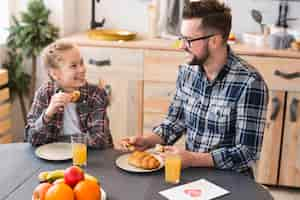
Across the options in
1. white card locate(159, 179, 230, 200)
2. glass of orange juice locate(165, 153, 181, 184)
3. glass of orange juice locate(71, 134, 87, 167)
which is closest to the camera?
white card locate(159, 179, 230, 200)

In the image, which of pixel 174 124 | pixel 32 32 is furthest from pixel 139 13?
pixel 174 124

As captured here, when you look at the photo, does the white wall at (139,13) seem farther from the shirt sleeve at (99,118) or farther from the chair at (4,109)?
the shirt sleeve at (99,118)

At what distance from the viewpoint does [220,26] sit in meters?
2.09

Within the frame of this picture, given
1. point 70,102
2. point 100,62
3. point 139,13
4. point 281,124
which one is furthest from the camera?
point 139,13

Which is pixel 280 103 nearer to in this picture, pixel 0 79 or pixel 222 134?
pixel 222 134

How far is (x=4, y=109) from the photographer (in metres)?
3.51

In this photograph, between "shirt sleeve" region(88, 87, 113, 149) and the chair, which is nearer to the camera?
"shirt sleeve" region(88, 87, 113, 149)

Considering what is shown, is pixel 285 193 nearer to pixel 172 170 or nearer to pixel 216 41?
pixel 216 41

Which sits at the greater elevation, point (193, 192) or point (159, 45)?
point (159, 45)

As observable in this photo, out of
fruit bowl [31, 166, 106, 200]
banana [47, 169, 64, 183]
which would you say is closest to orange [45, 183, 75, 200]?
fruit bowl [31, 166, 106, 200]

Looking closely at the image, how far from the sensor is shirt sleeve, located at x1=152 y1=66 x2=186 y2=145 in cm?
222

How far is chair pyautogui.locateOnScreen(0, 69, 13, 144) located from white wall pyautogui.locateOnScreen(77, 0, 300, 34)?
873 millimetres

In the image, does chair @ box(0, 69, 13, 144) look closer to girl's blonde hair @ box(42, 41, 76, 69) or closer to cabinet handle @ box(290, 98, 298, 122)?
girl's blonde hair @ box(42, 41, 76, 69)

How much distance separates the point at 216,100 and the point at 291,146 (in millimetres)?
1486
